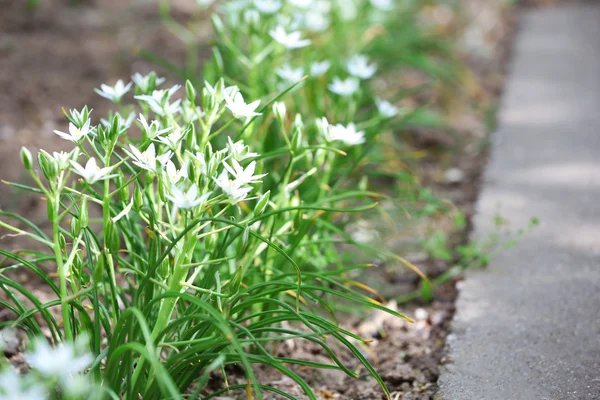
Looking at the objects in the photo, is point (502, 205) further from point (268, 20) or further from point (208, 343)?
point (208, 343)

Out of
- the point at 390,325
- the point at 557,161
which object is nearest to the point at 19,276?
the point at 390,325

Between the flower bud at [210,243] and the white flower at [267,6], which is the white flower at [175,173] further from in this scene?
the white flower at [267,6]

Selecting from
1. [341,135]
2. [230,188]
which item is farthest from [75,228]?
[341,135]

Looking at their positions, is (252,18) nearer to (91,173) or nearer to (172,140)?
(172,140)

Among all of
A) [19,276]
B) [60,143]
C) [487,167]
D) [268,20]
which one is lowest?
[487,167]

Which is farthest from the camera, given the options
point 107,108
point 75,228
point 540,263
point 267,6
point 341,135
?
point 107,108

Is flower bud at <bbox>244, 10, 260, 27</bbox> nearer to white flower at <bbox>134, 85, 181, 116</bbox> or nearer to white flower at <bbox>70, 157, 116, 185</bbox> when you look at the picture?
white flower at <bbox>134, 85, 181, 116</bbox>

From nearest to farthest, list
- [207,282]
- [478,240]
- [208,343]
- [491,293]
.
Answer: [208,343], [207,282], [491,293], [478,240]
